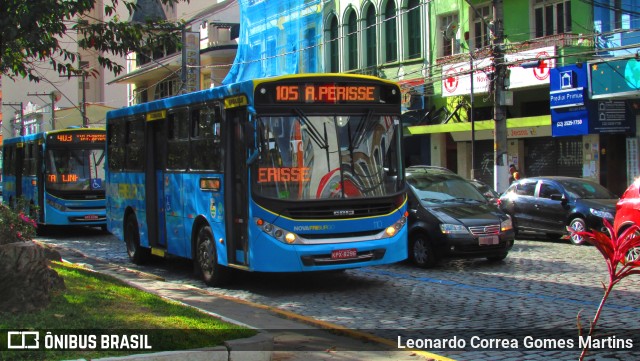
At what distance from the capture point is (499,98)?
2073 centimetres

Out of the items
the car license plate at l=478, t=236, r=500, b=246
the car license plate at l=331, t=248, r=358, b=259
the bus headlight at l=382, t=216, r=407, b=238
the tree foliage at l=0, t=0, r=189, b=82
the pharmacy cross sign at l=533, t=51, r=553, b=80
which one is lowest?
the car license plate at l=478, t=236, r=500, b=246

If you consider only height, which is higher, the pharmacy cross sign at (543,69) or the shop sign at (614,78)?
the pharmacy cross sign at (543,69)

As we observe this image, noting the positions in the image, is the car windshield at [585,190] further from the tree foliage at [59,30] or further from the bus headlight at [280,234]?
the tree foliage at [59,30]

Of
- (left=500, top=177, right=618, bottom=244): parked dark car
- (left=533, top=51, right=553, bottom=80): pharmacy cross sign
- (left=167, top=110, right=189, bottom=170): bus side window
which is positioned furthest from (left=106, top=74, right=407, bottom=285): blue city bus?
(left=533, top=51, right=553, bottom=80): pharmacy cross sign

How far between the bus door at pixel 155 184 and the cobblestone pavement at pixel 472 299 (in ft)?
2.58

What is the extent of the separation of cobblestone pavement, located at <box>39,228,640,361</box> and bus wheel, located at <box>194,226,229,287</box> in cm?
29

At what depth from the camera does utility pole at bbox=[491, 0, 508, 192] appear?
2062cm

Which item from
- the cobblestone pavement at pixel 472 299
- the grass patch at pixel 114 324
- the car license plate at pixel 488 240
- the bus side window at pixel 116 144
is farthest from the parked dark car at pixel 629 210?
the bus side window at pixel 116 144

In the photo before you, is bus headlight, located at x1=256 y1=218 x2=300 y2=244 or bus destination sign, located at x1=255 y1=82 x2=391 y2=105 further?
bus destination sign, located at x1=255 y1=82 x2=391 y2=105

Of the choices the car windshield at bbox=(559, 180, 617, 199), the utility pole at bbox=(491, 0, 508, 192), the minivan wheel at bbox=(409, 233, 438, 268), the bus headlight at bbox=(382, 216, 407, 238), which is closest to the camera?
the bus headlight at bbox=(382, 216, 407, 238)

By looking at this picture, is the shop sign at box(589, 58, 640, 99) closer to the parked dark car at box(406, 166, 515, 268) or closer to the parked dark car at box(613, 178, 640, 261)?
the parked dark car at box(613, 178, 640, 261)

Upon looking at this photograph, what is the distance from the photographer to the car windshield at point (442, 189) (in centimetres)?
1344

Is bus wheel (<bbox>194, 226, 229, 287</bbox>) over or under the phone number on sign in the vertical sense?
under

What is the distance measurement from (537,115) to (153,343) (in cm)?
2429
